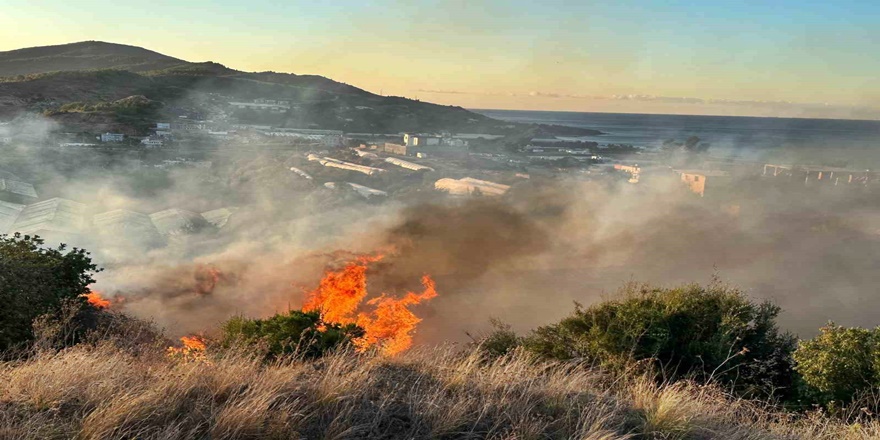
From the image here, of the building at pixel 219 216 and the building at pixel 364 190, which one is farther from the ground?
the building at pixel 364 190

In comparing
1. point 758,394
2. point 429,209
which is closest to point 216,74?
point 429,209

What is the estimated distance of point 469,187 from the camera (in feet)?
132

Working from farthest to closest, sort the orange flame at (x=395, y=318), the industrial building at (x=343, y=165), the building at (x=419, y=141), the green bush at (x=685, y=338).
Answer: the building at (x=419, y=141), the industrial building at (x=343, y=165), the orange flame at (x=395, y=318), the green bush at (x=685, y=338)

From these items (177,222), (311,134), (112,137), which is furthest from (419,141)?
(177,222)

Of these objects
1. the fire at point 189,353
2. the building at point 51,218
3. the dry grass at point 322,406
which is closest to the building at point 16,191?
the building at point 51,218

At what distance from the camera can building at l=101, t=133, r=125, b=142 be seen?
36969 mm

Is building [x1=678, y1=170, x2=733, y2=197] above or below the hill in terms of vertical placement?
below

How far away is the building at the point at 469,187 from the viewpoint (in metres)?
39.4

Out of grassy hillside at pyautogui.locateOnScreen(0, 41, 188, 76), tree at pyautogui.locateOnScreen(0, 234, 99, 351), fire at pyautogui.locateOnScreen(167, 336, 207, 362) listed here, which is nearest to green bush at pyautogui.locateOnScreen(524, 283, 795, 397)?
fire at pyautogui.locateOnScreen(167, 336, 207, 362)

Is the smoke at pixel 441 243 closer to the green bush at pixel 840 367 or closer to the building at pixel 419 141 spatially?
the building at pixel 419 141

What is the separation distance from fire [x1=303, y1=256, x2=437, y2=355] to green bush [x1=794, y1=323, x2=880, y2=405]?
11827 millimetres

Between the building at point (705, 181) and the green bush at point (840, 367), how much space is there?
45939 millimetres

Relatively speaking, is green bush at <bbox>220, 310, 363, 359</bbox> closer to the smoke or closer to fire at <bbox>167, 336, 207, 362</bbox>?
fire at <bbox>167, 336, 207, 362</bbox>

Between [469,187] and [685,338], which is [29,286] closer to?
[685,338]
